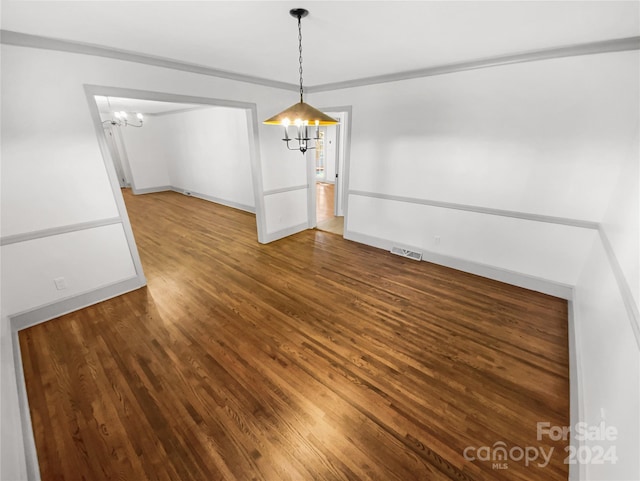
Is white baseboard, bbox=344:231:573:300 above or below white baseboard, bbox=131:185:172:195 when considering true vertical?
below

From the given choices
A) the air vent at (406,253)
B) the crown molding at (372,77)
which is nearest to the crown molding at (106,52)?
the crown molding at (372,77)

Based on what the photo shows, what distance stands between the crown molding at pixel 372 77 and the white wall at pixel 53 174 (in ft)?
0.19

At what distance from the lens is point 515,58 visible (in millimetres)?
2727

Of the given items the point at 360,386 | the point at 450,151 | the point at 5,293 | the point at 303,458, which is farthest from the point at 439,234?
the point at 5,293

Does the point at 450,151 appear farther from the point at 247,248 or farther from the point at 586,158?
the point at 247,248

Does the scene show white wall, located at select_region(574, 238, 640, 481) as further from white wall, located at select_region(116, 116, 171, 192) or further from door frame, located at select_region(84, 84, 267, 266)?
white wall, located at select_region(116, 116, 171, 192)

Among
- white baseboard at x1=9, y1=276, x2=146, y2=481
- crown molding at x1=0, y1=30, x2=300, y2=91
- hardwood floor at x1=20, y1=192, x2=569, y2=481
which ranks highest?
crown molding at x1=0, y1=30, x2=300, y2=91

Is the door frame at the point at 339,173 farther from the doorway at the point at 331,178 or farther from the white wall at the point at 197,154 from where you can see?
the white wall at the point at 197,154

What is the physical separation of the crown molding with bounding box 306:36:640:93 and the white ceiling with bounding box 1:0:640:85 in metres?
0.12

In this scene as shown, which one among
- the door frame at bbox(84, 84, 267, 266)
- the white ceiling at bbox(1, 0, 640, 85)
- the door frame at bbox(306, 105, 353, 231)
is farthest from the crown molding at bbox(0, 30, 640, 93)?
the door frame at bbox(306, 105, 353, 231)

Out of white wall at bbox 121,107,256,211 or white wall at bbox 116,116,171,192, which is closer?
white wall at bbox 121,107,256,211

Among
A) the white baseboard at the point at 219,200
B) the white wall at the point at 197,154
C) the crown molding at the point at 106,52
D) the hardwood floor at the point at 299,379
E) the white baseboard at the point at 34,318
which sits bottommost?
the hardwood floor at the point at 299,379

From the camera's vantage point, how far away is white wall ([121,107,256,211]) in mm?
6465

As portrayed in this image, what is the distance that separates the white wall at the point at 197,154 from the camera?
21.2ft
